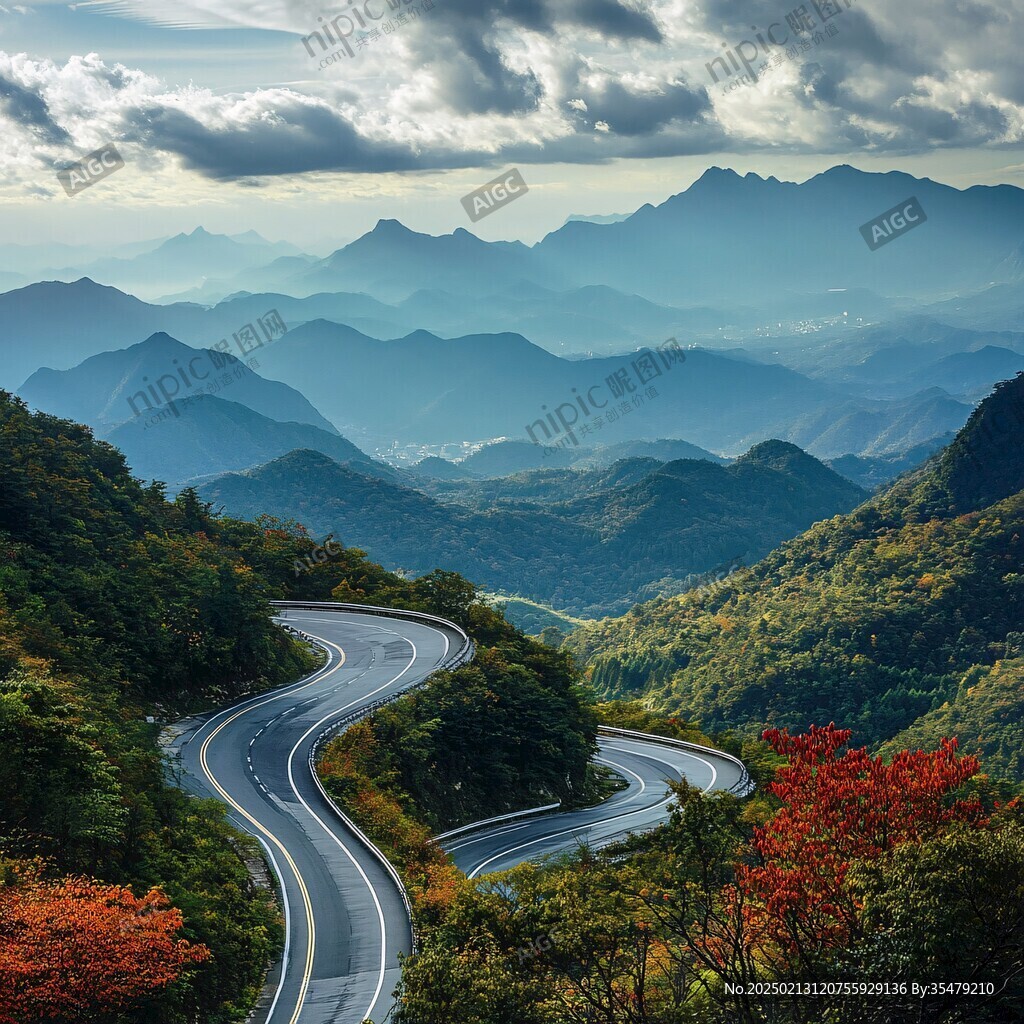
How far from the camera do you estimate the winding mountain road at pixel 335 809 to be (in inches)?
1013

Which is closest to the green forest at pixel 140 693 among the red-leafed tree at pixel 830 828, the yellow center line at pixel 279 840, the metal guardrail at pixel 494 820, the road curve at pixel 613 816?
the metal guardrail at pixel 494 820

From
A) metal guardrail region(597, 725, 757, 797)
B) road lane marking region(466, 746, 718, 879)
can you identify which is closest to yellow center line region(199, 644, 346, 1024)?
road lane marking region(466, 746, 718, 879)

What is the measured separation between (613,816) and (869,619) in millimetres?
76062

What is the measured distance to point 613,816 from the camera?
47469mm

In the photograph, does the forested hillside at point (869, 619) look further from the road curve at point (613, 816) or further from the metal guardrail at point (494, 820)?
the metal guardrail at point (494, 820)

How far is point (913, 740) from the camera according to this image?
92562 millimetres

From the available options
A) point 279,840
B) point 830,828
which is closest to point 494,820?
point 279,840

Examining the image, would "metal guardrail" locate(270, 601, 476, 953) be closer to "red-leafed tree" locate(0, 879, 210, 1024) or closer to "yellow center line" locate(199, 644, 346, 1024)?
"yellow center line" locate(199, 644, 346, 1024)

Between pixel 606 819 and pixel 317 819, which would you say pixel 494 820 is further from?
pixel 317 819

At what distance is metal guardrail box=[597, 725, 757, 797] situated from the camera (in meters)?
52.1

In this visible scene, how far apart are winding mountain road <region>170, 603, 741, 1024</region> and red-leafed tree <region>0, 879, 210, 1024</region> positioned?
4479mm

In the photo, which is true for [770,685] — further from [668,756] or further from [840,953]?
[840,953]

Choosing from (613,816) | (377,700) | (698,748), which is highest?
(377,700)

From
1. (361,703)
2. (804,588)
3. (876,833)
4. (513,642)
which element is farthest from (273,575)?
(804,588)
